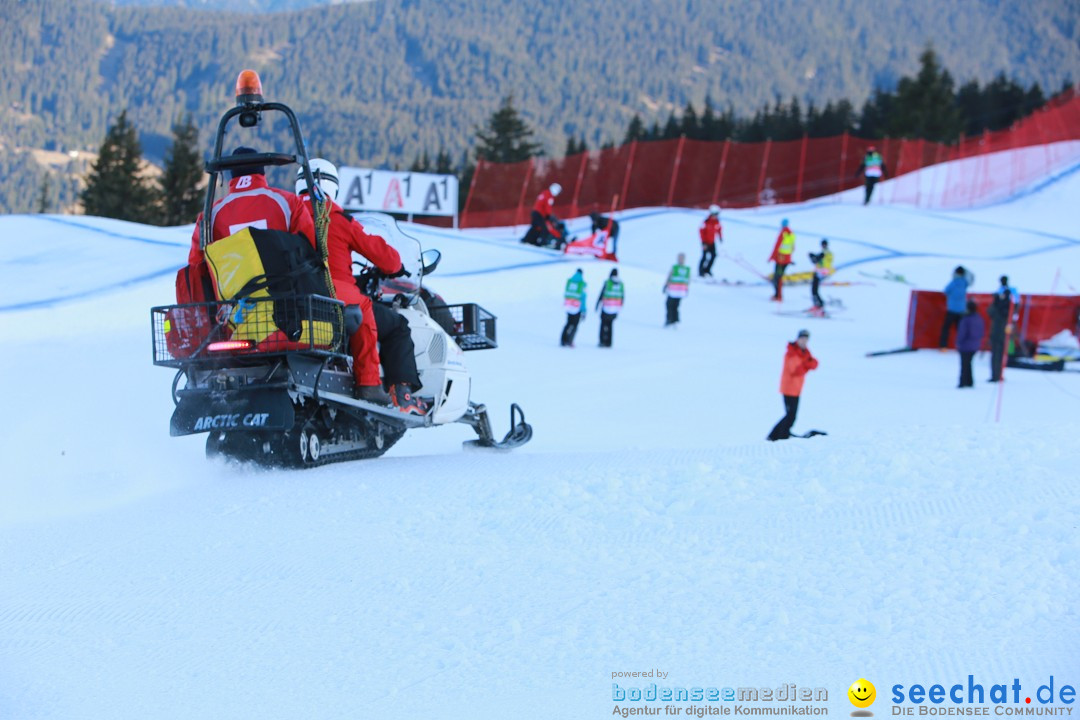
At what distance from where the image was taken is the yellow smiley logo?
9.76ft

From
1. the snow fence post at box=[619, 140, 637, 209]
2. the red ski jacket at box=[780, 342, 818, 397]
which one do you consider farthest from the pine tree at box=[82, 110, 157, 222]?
the red ski jacket at box=[780, 342, 818, 397]

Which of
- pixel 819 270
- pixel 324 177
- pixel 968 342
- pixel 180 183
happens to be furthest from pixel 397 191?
pixel 180 183

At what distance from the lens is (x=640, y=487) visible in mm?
5113

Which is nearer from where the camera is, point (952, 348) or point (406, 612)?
point (406, 612)

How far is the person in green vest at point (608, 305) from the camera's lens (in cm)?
1608

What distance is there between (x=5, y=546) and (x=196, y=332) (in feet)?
5.25

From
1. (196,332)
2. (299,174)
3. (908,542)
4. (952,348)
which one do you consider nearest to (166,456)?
(196,332)

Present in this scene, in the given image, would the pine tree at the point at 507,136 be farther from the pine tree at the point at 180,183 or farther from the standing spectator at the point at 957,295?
the standing spectator at the point at 957,295

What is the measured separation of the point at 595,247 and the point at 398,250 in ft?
56.6

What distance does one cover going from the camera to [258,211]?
18.7 feet

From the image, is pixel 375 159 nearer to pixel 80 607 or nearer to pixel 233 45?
pixel 233 45

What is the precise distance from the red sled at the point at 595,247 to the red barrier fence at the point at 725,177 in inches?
370

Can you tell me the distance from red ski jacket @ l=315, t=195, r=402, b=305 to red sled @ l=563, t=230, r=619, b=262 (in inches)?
677

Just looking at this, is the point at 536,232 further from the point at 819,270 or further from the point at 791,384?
the point at 791,384
